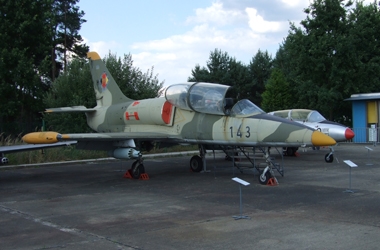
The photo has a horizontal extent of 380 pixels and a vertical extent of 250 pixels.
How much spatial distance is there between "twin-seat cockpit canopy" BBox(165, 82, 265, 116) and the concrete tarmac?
214cm

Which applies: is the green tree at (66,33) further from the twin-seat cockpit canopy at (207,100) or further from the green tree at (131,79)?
the twin-seat cockpit canopy at (207,100)

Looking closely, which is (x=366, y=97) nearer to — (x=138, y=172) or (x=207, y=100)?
(x=207, y=100)

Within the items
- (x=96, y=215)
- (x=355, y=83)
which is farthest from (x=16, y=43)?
(x=96, y=215)

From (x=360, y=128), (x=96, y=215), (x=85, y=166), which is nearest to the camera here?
(x=96, y=215)

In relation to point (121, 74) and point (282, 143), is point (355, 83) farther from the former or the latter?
point (282, 143)

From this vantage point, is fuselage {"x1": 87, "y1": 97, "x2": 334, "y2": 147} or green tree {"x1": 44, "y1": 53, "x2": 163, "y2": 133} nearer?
fuselage {"x1": 87, "y1": 97, "x2": 334, "y2": 147}

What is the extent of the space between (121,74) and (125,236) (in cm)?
2261

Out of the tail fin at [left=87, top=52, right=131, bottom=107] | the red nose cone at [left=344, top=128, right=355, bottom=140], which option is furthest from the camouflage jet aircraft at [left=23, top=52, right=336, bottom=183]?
the red nose cone at [left=344, top=128, right=355, bottom=140]

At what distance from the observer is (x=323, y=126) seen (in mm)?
18797

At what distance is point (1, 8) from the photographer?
106 feet

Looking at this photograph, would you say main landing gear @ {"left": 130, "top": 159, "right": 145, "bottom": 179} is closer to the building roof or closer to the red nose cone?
the red nose cone

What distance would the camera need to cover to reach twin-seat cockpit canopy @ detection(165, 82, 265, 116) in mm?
12898

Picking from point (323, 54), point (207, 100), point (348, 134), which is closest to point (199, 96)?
point (207, 100)

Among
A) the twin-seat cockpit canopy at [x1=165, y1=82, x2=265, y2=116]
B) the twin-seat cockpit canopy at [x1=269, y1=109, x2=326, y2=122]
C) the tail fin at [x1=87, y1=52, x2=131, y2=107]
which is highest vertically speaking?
the tail fin at [x1=87, y1=52, x2=131, y2=107]
